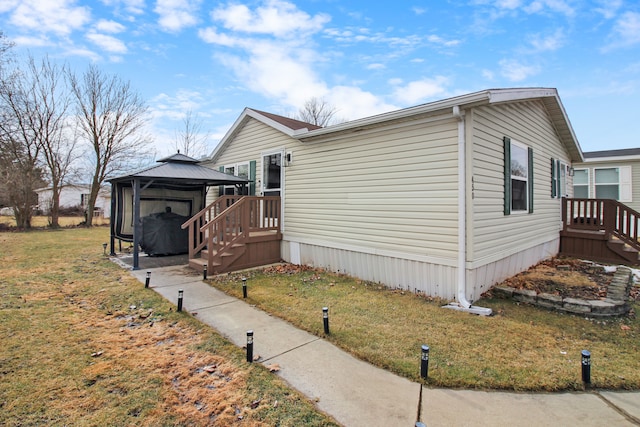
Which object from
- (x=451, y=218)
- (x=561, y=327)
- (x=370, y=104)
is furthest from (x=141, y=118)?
(x=561, y=327)

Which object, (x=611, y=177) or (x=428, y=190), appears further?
(x=611, y=177)

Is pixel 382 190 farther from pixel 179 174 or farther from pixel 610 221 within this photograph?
pixel 610 221

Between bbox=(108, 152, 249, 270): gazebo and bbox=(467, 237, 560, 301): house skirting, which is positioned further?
bbox=(108, 152, 249, 270): gazebo

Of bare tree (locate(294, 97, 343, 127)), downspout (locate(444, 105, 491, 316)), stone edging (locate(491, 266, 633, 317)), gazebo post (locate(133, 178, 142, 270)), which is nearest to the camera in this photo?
stone edging (locate(491, 266, 633, 317))

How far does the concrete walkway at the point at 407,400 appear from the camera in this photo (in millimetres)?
2346

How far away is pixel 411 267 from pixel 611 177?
13567 millimetres

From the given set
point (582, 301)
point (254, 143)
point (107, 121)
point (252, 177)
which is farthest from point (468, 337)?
point (107, 121)

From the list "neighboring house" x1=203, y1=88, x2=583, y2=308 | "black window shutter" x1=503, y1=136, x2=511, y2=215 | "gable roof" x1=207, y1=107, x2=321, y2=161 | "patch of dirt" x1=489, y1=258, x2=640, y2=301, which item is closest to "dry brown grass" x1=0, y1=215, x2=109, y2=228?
"gable roof" x1=207, y1=107, x2=321, y2=161

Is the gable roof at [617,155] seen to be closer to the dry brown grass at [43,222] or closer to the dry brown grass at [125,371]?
the dry brown grass at [125,371]

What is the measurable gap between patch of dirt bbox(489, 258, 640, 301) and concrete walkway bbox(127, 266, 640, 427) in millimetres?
3292

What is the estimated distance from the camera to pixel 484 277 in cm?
557

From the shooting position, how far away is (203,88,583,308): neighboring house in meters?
5.20

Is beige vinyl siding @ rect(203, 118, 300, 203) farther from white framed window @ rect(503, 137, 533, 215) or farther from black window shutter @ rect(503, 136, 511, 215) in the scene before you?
white framed window @ rect(503, 137, 533, 215)

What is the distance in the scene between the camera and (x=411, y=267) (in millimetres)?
5832
